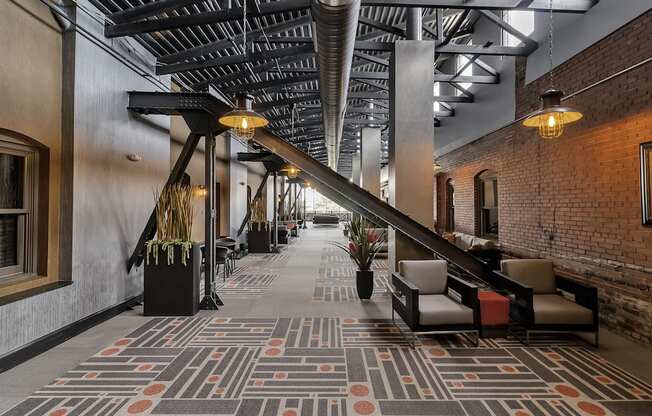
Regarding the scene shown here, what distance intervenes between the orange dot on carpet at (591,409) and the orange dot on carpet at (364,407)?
1.49 metres

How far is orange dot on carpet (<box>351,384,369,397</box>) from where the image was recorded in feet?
8.37

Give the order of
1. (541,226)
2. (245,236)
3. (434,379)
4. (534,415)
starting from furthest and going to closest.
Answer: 1. (245,236)
2. (541,226)
3. (434,379)
4. (534,415)

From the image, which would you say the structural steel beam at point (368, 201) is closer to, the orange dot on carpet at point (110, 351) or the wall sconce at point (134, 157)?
the wall sconce at point (134, 157)

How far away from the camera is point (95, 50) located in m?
4.00

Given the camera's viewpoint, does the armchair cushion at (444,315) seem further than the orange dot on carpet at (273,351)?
Yes

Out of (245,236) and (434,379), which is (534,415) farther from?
(245,236)

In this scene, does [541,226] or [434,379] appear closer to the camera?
[434,379]

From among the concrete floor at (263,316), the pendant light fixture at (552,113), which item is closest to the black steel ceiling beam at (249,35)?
the pendant light fixture at (552,113)

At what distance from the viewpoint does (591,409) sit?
238 cm

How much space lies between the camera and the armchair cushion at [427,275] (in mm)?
4020

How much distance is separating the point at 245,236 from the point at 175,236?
5975 millimetres

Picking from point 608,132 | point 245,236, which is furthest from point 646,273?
point 245,236

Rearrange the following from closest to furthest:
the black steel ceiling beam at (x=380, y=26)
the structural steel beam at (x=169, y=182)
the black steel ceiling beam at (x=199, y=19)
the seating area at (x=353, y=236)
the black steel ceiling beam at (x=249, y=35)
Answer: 1. the seating area at (x=353, y=236)
2. the black steel ceiling beam at (x=199, y=19)
3. the structural steel beam at (x=169, y=182)
4. the black steel ceiling beam at (x=380, y=26)
5. the black steel ceiling beam at (x=249, y=35)

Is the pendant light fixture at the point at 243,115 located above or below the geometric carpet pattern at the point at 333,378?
above
